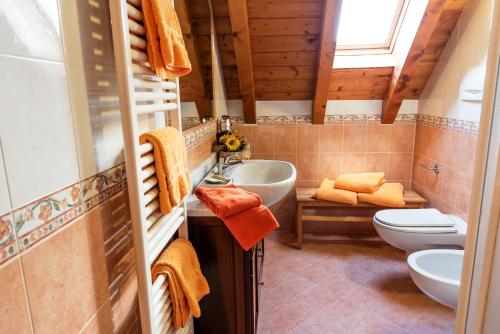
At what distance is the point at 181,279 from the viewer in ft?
4.14

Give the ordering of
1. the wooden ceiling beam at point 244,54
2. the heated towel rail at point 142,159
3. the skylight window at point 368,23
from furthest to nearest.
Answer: the skylight window at point 368,23, the wooden ceiling beam at point 244,54, the heated towel rail at point 142,159

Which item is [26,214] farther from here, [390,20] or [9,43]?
[390,20]

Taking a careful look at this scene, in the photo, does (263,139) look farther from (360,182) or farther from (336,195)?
(360,182)

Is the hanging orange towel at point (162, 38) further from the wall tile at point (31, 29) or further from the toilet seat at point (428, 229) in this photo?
the toilet seat at point (428, 229)

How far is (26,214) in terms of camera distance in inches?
25.0

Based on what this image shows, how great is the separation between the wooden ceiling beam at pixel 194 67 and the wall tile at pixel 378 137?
1.58 meters

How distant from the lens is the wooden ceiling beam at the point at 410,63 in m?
2.20

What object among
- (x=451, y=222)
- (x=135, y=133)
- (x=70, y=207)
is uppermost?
(x=135, y=133)

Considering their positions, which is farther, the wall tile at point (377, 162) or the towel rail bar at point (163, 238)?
the wall tile at point (377, 162)

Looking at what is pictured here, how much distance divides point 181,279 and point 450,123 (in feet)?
7.49

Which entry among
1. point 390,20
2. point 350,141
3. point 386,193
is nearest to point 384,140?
point 350,141

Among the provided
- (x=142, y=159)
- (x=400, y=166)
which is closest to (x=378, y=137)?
(x=400, y=166)

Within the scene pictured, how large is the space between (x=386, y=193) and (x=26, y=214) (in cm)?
276

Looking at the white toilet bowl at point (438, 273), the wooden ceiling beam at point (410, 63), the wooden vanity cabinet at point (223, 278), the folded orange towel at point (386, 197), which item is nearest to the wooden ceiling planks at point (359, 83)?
the wooden ceiling beam at point (410, 63)
